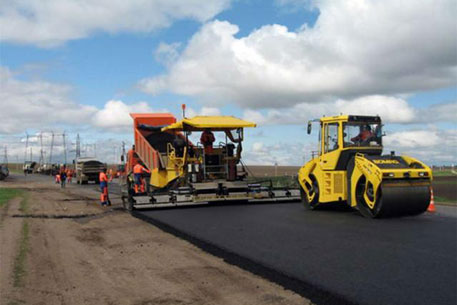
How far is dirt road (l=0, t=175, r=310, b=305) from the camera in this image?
4648 mm

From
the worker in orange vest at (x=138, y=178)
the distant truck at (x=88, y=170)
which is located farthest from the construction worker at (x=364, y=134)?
the distant truck at (x=88, y=170)

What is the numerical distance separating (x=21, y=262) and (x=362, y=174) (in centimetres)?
620

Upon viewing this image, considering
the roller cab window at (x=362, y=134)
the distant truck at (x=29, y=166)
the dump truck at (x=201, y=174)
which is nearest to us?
the roller cab window at (x=362, y=134)

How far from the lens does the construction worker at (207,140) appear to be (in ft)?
43.8

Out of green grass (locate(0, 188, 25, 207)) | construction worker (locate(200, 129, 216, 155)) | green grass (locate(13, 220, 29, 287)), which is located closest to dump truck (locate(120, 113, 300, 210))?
construction worker (locate(200, 129, 216, 155))

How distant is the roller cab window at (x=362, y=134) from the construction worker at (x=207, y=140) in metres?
4.38

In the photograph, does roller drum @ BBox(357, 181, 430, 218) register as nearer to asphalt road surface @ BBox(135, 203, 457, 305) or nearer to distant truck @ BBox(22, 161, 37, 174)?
asphalt road surface @ BBox(135, 203, 457, 305)

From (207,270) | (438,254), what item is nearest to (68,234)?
(207,270)

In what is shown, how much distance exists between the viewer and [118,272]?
570 centimetres

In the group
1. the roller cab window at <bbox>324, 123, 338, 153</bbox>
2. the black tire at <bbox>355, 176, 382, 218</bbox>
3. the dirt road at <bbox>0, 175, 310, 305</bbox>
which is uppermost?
the roller cab window at <bbox>324, 123, 338, 153</bbox>

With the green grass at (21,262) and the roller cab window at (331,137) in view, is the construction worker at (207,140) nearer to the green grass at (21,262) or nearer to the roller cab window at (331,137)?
the roller cab window at (331,137)

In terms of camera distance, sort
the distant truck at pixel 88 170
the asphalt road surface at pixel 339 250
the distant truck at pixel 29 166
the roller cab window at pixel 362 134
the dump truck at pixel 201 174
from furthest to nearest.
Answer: the distant truck at pixel 29 166 → the distant truck at pixel 88 170 → the dump truck at pixel 201 174 → the roller cab window at pixel 362 134 → the asphalt road surface at pixel 339 250

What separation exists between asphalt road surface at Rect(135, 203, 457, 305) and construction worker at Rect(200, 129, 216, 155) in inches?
122

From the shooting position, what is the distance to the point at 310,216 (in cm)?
993
